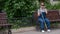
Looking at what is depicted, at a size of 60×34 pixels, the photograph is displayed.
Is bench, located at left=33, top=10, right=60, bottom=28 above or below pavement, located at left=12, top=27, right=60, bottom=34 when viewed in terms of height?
above

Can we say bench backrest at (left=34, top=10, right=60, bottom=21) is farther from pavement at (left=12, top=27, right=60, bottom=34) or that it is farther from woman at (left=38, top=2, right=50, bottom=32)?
pavement at (left=12, top=27, right=60, bottom=34)

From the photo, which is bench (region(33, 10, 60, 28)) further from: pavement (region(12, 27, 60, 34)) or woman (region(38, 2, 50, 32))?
pavement (region(12, 27, 60, 34))

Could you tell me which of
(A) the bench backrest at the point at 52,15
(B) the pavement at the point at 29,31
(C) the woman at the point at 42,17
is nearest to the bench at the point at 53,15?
(A) the bench backrest at the point at 52,15

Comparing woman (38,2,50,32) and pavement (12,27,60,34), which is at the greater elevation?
woman (38,2,50,32)

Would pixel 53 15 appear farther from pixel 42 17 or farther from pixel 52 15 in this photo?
pixel 42 17

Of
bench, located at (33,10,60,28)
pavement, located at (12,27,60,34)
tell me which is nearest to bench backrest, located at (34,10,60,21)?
bench, located at (33,10,60,28)

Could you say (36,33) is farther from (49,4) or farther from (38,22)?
(49,4)

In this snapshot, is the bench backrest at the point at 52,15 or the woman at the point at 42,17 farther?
the bench backrest at the point at 52,15

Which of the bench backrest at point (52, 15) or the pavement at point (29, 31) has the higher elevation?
the bench backrest at point (52, 15)

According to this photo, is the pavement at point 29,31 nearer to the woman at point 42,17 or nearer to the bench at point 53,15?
the woman at point 42,17

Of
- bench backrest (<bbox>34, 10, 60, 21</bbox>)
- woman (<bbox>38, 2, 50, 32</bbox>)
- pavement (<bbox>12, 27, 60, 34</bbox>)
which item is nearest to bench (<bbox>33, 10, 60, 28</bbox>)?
bench backrest (<bbox>34, 10, 60, 21</bbox>)

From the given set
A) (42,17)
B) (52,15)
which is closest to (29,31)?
(42,17)

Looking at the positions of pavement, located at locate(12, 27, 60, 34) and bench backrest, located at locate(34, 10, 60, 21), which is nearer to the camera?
pavement, located at locate(12, 27, 60, 34)

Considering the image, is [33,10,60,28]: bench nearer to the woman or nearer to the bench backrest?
the bench backrest
